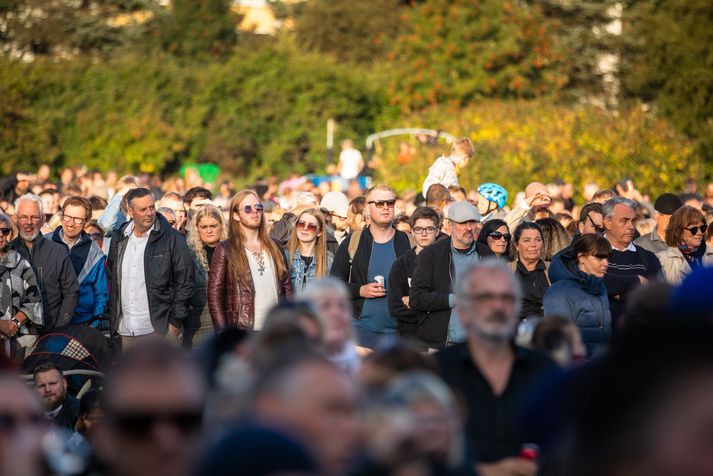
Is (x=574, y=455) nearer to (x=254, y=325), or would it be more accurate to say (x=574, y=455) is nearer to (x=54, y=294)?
(x=254, y=325)

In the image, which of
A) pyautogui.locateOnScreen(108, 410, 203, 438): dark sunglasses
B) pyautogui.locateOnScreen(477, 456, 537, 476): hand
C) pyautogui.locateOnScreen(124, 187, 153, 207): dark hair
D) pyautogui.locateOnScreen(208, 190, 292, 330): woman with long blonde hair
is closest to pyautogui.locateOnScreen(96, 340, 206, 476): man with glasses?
pyautogui.locateOnScreen(108, 410, 203, 438): dark sunglasses

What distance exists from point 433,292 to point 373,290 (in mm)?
822

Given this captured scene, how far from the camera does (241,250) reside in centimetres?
1098

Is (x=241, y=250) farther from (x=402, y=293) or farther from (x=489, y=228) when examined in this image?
(x=489, y=228)

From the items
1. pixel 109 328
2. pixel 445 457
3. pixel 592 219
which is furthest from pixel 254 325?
pixel 445 457

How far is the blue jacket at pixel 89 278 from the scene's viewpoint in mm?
12508

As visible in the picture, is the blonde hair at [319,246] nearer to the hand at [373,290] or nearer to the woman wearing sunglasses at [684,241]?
the hand at [373,290]

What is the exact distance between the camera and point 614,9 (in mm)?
54656

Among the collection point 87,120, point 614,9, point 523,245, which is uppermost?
point 614,9

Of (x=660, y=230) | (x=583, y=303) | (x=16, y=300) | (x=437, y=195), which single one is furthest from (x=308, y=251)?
(x=660, y=230)

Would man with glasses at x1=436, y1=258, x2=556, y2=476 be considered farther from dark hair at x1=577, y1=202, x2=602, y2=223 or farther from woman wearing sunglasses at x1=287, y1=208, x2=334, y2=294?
dark hair at x1=577, y1=202, x2=602, y2=223

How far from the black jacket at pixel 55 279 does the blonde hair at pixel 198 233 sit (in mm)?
1089

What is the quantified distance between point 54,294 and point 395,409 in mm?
8727

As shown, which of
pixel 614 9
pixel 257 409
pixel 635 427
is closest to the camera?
pixel 635 427
